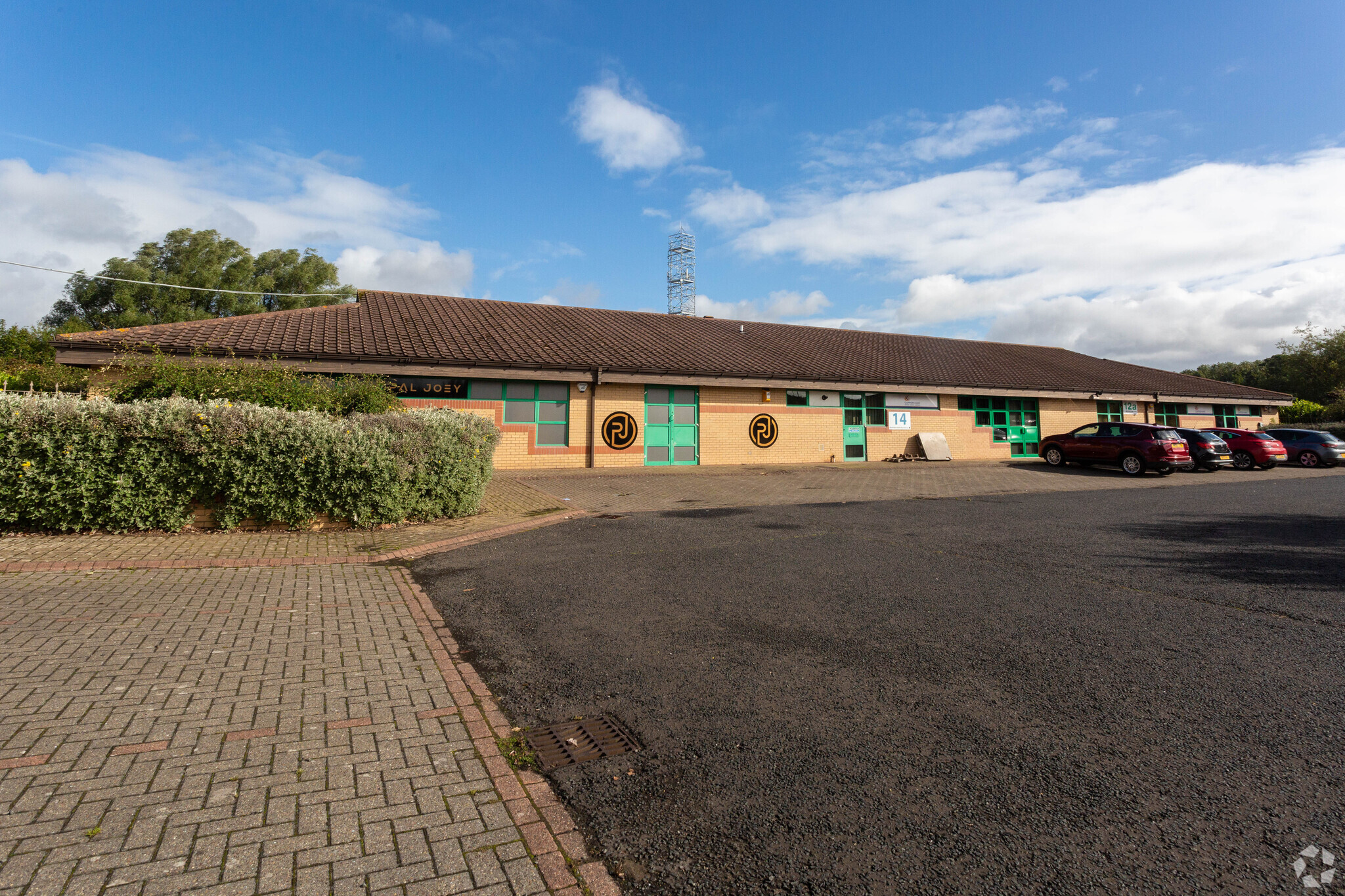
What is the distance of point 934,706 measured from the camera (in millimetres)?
3646

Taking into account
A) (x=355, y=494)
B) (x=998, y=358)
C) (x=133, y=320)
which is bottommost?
(x=355, y=494)

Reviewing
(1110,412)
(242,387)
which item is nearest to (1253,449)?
(1110,412)

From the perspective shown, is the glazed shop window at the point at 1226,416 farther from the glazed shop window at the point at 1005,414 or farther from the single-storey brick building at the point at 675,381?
the glazed shop window at the point at 1005,414

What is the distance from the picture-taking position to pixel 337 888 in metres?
2.21

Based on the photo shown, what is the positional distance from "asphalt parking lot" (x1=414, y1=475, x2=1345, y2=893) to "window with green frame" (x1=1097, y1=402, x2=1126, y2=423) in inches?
903

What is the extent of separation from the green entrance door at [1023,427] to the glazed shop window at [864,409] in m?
5.67

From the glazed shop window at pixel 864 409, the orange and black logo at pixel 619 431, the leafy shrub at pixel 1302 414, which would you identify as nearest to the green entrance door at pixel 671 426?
the orange and black logo at pixel 619 431

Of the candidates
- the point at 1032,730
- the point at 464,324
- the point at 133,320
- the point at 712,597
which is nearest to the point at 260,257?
the point at 133,320

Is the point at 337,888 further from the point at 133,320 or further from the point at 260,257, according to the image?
the point at 260,257

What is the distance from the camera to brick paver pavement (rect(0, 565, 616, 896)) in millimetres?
2299

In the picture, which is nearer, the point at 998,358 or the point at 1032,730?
the point at 1032,730

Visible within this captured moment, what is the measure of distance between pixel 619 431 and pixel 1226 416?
30.0 metres

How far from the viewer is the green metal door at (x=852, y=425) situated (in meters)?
22.8

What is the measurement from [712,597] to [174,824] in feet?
13.4
